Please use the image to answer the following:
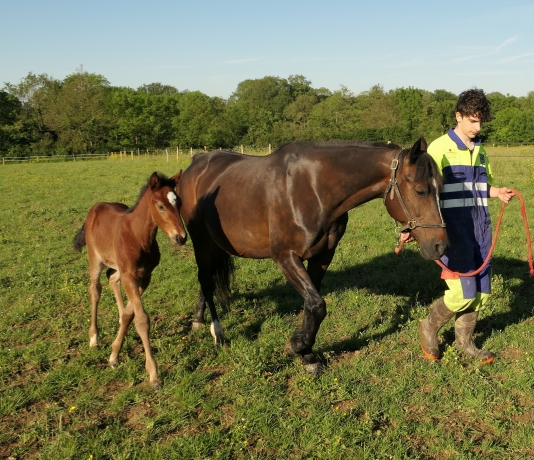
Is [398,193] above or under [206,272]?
above

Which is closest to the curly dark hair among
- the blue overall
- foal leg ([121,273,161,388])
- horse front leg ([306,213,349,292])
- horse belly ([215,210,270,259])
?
the blue overall

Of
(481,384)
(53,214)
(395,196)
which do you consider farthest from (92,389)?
(53,214)

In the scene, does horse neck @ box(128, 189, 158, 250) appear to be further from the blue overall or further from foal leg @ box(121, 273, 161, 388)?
the blue overall

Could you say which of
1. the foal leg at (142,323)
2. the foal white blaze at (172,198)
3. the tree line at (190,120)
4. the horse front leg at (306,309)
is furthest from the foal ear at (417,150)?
the tree line at (190,120)

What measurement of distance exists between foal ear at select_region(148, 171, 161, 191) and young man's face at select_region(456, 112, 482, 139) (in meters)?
2.67

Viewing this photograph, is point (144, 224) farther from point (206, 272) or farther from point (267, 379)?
point (267, 379)

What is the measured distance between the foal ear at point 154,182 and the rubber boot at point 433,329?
282 centimetres

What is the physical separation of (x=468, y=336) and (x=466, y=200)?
4.36 feet

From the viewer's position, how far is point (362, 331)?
5.14 m

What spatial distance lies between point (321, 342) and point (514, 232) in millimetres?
6152

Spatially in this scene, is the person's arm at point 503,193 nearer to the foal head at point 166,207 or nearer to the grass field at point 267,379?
the grass field at point 267,379

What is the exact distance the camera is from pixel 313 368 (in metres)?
4.21

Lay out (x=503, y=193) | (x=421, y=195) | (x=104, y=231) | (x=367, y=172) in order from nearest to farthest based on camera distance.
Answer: (x=421, y=195) → (x=367, y=172) → (x=503, y=193) → (x=104, y=231)

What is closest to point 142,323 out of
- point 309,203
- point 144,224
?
point 144,224
